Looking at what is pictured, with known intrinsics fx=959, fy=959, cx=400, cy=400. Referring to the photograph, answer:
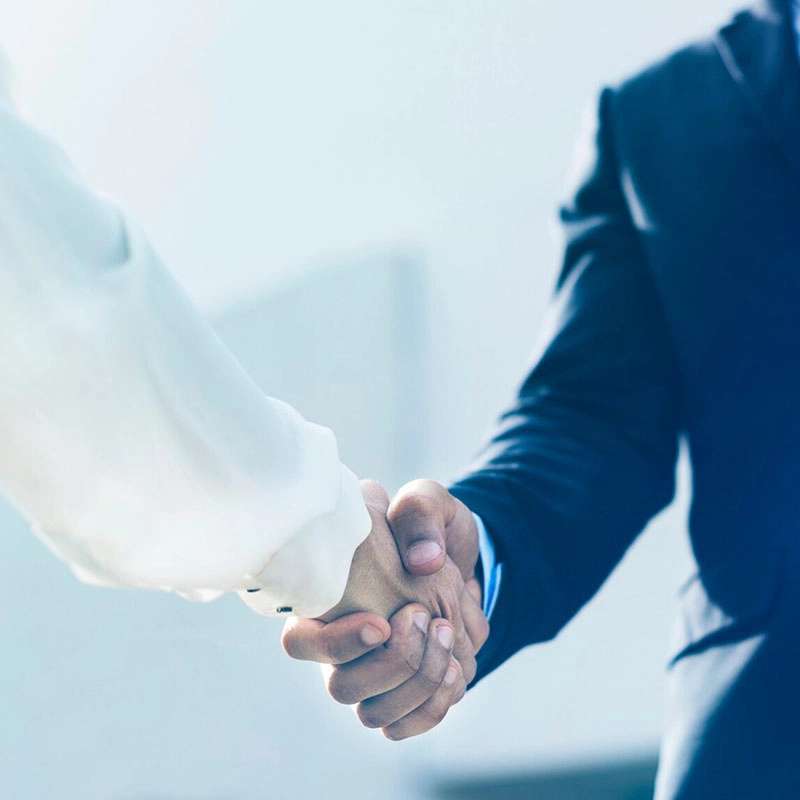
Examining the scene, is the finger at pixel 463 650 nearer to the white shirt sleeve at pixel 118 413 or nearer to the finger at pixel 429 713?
the finger at pixel 429 713

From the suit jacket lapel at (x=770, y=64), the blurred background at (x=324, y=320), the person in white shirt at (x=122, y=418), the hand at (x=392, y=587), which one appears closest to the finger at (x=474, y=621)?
the hand at (x=392, y=587)

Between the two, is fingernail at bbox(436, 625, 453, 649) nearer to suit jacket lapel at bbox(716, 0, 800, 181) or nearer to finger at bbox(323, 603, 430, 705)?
finger at bbox(323, 603, 430, 705)

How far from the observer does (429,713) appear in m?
0.67

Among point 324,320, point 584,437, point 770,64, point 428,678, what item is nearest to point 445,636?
point 428,678

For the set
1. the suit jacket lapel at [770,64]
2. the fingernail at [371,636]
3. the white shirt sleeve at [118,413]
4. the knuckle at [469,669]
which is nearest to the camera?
the white shirt sleeve at [118,413]

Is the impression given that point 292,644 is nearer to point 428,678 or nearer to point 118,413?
point 428,678

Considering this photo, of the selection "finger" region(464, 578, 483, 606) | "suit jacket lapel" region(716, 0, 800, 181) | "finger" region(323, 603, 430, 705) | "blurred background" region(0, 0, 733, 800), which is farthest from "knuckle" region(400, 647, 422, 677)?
"blurred background" region(0, 0, 733, 800)

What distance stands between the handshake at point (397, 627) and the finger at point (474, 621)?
0.7 inches

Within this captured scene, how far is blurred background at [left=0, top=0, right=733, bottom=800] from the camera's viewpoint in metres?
2.14

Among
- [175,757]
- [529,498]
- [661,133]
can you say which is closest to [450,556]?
[529,498]

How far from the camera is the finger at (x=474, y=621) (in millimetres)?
735

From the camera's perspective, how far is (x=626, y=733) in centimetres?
204

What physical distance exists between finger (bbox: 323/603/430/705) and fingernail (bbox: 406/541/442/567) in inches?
1.3

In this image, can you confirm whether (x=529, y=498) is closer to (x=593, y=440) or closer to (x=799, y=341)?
(x=593, y=440)
